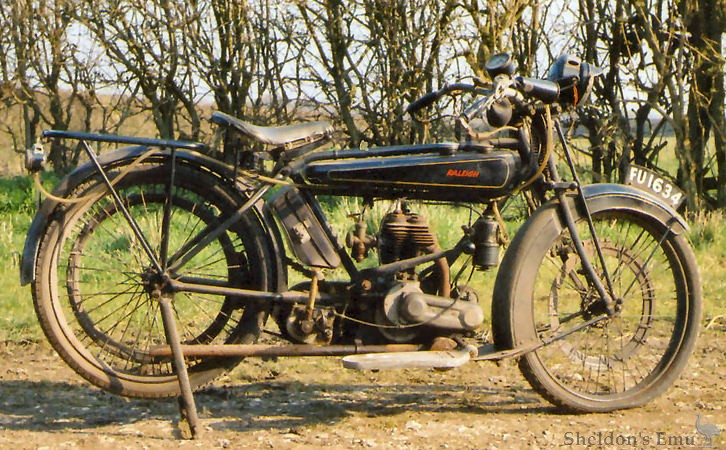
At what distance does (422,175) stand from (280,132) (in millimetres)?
588

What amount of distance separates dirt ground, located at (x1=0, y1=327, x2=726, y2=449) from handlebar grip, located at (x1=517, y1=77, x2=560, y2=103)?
1344 mm

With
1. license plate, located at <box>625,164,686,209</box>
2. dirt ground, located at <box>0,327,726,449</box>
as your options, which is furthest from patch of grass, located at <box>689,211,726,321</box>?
license plate, located at <box>625,164,686,209</box>

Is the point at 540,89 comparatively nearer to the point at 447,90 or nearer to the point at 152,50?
the point at 447,90

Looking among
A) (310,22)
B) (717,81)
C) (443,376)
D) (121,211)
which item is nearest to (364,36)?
(310,22)

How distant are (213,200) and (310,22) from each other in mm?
5146

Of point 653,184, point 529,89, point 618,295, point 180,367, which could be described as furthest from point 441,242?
point 180,367

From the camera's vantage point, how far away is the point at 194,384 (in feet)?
13.7

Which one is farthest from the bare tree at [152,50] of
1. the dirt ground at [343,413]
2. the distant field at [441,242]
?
the dirt ground at [343,413]

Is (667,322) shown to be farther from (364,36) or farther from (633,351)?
(364,36)

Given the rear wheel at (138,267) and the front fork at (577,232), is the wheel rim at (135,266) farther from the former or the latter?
the front fork at (577,232)

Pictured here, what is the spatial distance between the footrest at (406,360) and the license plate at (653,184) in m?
1.09

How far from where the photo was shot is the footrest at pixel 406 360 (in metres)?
3.97

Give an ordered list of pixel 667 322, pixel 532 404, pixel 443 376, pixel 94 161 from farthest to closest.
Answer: pixel 667 322 < pixel 443 376 < pixel 532 404 < pixel 94 161

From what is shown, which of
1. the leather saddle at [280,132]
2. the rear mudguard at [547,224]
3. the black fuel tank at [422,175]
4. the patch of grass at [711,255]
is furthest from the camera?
the patch of grass at [711,255]
